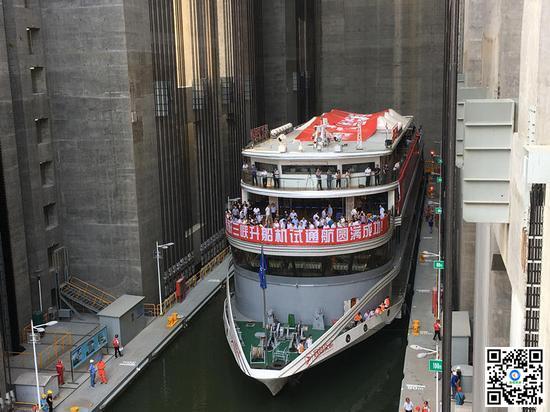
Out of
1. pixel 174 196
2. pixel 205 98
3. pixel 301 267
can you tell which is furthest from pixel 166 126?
pixel 301 267

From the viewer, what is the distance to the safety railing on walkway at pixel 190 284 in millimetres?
33438

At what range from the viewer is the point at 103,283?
109 feet

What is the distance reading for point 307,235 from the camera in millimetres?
27797

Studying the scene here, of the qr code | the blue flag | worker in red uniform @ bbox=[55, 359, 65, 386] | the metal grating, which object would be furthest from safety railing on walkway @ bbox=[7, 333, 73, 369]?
the metal grating

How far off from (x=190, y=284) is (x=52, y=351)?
10.8 meters

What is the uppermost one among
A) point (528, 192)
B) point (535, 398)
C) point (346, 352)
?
point (528, 192)

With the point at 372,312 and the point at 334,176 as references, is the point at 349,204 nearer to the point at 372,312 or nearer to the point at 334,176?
the point at 334,176

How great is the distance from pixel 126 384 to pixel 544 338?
21.4 meters

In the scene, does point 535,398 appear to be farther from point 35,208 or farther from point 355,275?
point 35,208

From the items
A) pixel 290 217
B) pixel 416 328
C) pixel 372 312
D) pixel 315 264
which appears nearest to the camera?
pixel 315 264

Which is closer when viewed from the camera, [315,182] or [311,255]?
[311,255]

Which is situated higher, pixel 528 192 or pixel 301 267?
pixel 528 192

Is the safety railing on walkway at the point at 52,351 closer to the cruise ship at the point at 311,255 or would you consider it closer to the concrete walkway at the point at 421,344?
the cruise ship at the point at 311,255

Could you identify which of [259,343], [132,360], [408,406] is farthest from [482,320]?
[132,360]
